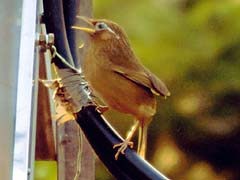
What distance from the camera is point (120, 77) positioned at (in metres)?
1.43

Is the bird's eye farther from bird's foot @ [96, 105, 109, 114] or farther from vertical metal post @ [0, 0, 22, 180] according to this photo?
vertical metal post @ [0, 0, 22, 180]

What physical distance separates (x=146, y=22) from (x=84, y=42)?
199 mm

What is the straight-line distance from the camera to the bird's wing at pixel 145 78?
4.72ft

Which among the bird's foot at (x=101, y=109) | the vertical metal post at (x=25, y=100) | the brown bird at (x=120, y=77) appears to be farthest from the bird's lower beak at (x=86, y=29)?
the vertical metal post at (x=25, y=100)

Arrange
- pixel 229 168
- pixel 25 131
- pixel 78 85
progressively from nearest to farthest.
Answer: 1. pixel 25 131
2. pixel 78 85
3. pixel 229 168

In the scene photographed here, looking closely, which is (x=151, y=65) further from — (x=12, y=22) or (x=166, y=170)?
(x=12, y=22)

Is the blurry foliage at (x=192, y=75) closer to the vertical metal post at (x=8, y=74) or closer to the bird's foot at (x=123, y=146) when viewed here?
the bird's foot at (x=123, y=146)

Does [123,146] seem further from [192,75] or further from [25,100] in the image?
[25,100]

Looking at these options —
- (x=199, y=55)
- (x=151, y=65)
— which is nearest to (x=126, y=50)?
(x=151, y=65)

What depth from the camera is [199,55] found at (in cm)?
159

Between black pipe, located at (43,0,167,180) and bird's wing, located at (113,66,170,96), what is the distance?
0.26ft

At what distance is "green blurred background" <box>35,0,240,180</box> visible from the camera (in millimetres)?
1535

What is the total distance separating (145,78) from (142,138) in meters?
0.11

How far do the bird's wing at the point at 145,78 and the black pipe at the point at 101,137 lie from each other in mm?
80
